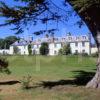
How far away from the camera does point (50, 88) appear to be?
16.8 metres

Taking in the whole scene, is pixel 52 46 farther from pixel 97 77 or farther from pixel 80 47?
pixel 97 77

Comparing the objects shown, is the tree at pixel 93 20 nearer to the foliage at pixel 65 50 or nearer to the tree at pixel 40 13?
the tree at pixel 40 13

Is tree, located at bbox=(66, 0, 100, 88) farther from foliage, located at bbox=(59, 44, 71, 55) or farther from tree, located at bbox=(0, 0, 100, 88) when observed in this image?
foliage, located at bbox=(59, 44, 71, 55)

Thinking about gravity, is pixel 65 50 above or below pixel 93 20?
above

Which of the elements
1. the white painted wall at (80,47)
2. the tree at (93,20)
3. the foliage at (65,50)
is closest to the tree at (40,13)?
the tree at (93,20)

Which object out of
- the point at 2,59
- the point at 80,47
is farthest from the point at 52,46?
the point at 2,59

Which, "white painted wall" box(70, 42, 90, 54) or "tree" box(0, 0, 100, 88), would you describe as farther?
"white painted wall" box(70, 42, 90, 54)

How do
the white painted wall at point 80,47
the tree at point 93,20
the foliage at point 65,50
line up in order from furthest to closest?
the white painted wall at point 80,47, the foliage at point 65,50, the tree at point 93,20

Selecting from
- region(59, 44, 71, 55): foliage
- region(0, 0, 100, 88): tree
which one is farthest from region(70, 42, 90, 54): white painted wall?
region(0, 0, 100, 88): tree

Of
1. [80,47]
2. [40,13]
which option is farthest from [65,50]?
[40,13]

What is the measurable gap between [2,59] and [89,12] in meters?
5.21

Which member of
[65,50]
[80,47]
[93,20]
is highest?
[80,47]

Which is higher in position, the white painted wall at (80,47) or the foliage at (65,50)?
the white painted wall at (80,47)

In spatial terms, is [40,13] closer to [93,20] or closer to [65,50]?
[93,20]
